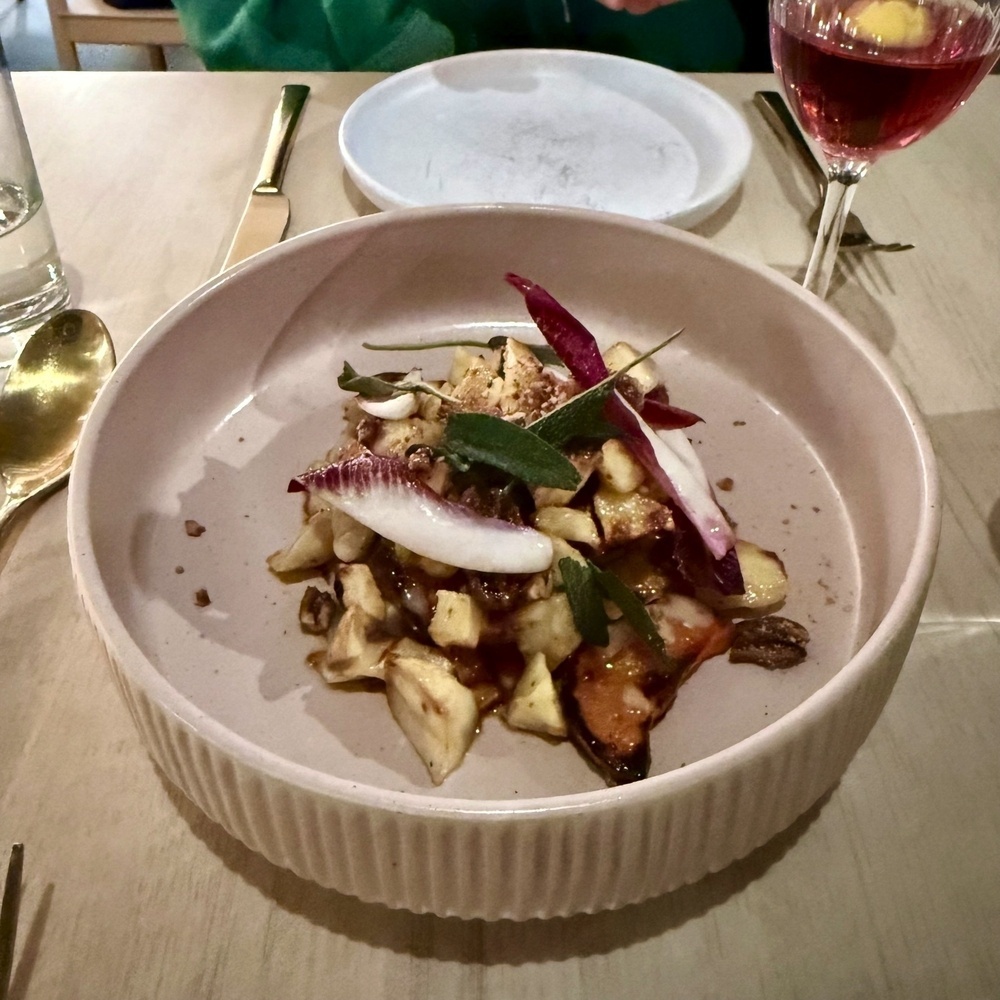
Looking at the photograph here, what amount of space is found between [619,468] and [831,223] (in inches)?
18.7

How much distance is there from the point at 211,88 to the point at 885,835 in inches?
55.2

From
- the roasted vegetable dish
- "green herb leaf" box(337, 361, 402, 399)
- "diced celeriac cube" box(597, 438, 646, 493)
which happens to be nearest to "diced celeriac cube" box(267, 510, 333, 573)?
the roasted vegetable dish

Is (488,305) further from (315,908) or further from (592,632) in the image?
(315,908)

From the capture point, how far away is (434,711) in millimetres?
554

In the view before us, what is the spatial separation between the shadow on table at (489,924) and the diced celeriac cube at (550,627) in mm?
161

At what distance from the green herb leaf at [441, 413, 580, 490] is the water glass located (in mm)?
605

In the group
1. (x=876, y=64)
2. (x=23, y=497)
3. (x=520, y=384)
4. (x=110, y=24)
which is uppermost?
(x=876, y=64)

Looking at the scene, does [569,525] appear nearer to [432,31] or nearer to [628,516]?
[628,516]

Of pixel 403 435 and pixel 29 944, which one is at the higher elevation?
pixel 403 435

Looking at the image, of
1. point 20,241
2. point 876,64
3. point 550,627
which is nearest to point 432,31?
point 20,241

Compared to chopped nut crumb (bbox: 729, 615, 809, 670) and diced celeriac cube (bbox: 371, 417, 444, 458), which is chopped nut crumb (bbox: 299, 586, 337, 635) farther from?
chopped nut crumb (bbox: 729, 615, 809, 670)

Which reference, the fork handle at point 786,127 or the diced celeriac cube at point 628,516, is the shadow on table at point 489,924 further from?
the fork handle at point 786,127

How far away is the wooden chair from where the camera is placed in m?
2.29

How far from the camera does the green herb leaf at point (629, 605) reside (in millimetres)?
578
